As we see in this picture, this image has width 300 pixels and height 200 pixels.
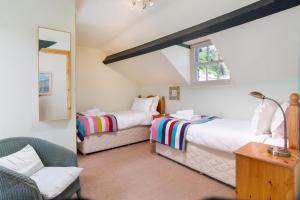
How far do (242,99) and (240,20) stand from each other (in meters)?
1.34

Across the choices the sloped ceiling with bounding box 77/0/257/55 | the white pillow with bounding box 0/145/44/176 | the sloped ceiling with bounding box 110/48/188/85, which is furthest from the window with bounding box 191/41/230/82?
the white pillow with bounding box 0/145/44/176

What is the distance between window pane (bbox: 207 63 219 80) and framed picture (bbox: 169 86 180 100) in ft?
2.51

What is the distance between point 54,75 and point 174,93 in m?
2.59

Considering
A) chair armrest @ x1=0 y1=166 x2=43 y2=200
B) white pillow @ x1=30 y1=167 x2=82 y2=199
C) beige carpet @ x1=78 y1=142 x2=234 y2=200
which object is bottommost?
beige carpet @ x1=78 y1=142 x2=234 y2=200

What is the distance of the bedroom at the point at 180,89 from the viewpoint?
5.96 feet

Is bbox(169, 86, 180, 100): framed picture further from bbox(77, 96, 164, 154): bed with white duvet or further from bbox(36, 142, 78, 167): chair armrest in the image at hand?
bbox(36, 142, 78, 167): chair armrest

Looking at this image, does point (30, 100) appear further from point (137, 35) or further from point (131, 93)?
point (131, 93)

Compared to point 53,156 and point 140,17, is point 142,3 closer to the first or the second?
point 140,17

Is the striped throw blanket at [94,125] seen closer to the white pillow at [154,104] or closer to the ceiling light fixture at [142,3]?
the white pillow at [154,104]

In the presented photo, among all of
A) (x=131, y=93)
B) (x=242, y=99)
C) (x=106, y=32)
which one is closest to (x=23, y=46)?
(x=106, y=32)

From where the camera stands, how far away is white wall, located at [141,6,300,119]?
2.02m

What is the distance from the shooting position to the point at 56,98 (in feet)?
6.98

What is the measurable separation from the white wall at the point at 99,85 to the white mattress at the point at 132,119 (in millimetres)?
1099

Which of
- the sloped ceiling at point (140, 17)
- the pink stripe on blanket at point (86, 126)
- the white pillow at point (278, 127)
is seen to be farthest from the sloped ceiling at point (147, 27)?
the pink stripe on blanket at point (86, 126)
